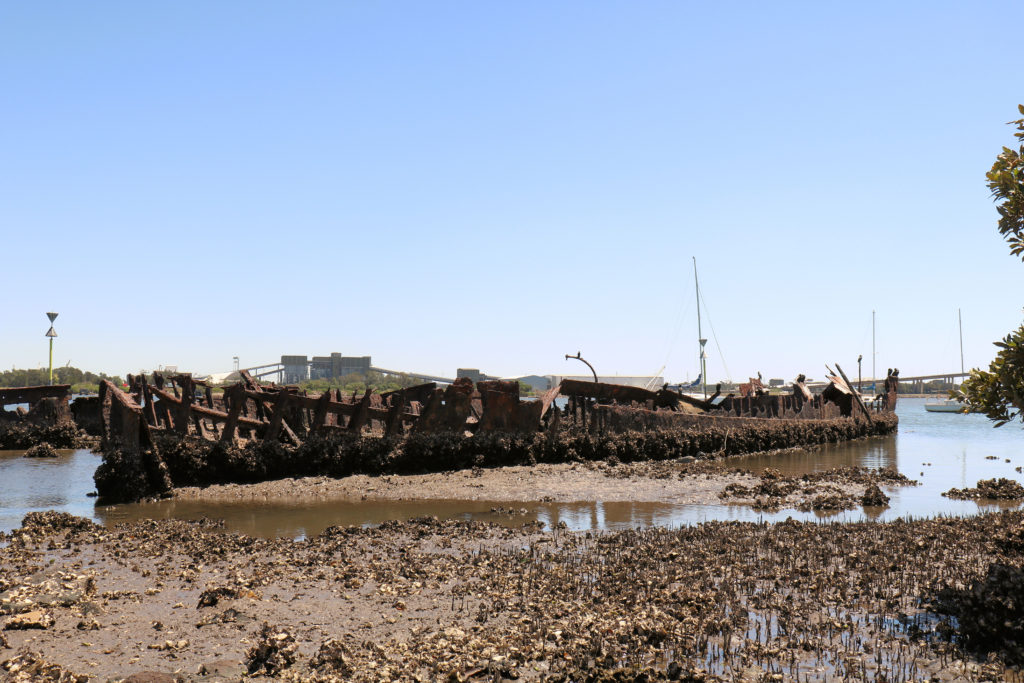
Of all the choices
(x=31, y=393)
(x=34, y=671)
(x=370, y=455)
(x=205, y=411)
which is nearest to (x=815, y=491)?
(x=370, y=455)

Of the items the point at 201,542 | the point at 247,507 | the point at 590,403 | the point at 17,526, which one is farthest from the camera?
the point at 590,403

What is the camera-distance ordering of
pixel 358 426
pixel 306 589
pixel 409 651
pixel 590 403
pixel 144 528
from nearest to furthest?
pixel 409 651 < pixel 306 589 < pixel 144 528 < pixel 358 426 < pixel 590 403

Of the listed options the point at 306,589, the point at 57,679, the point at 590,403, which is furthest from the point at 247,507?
the point at 590,403

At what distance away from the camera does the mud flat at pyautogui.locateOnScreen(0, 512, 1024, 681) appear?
5.70 m

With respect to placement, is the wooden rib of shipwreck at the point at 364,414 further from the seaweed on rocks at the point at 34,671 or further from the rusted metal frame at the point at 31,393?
the seaweed on rocks at the point at 34,671

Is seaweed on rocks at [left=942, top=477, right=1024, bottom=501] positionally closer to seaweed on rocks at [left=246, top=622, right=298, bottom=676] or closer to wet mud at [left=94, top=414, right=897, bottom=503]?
wet mud at [left=94, top=414, right=897, bottom=503]

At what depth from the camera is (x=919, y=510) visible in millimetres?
13797

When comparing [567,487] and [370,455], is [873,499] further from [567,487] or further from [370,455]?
[370,455]

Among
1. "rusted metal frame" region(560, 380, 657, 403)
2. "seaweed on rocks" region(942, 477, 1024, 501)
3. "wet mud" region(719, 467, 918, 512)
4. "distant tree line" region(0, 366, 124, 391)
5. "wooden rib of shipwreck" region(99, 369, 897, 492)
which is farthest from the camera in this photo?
"distant tree line" region(0, 366, 124, 391)

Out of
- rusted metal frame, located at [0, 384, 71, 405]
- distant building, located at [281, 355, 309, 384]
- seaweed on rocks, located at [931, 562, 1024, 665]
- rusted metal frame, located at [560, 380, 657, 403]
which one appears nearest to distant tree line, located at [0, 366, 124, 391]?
distant building, located at [281, 355, 309, 384]

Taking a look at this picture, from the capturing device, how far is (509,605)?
7035 millimetres

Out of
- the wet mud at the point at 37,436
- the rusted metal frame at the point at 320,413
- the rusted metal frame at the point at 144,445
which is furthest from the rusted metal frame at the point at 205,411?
the wet mud at the point at 37,436

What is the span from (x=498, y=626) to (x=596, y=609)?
0.91 meters

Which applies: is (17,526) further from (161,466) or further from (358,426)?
(358,426)
